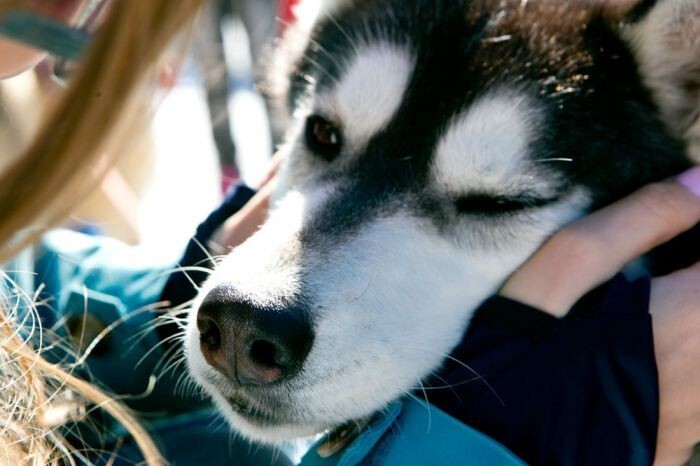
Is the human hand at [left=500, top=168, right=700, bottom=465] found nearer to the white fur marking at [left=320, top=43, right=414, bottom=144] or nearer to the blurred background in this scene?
the white fur marking at [left=320, top=43, right=414, bottom=144]

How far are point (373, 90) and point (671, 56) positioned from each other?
0.59m

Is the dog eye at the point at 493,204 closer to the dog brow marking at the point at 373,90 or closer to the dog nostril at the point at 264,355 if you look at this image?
the dog brow marking at the point at 373,90

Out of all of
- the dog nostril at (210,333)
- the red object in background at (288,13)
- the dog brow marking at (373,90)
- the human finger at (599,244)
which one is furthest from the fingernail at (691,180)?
the red object in background at (288,13)

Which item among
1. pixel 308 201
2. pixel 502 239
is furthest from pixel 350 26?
pixel 502 239

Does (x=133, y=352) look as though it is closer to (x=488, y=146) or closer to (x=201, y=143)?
(x=488, y=146)

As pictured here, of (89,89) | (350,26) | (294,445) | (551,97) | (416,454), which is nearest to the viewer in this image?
(89,89)

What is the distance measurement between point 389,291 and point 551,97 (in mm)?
485

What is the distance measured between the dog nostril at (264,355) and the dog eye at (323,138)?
0.55 m

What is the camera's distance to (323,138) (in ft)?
5.12

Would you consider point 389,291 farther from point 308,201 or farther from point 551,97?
point 551,97

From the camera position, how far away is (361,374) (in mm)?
1179

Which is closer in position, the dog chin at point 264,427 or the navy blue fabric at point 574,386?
the navy blue fabric at point 574,386

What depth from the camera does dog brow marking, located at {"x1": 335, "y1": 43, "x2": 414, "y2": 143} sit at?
4.71 ft

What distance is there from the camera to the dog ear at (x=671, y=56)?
1403mm
